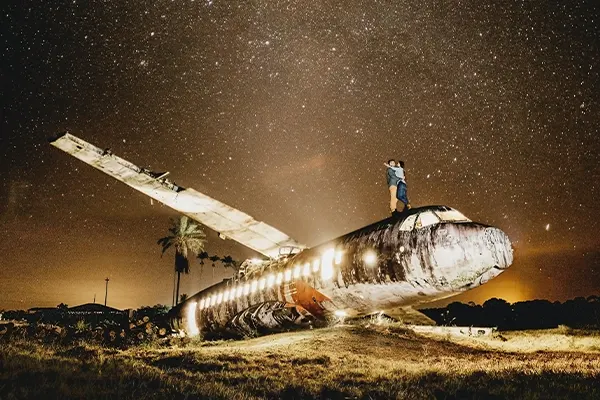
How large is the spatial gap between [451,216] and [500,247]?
79.7 inches

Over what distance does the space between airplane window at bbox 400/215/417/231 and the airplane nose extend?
2.47 meters

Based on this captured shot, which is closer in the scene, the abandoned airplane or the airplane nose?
the airplane nose

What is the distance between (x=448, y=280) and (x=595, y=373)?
4711 mm

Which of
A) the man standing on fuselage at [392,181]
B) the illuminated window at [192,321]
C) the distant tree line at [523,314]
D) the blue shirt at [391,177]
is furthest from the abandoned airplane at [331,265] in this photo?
the distant tree line at [523,314]

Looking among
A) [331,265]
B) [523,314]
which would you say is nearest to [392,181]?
[331,265]

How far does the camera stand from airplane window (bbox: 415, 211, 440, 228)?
539 inches

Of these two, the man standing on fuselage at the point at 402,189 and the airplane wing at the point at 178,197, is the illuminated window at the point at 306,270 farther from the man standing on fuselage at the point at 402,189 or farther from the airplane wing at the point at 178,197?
the airplane wing at the point at 178,197

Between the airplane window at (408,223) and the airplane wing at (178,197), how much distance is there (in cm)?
1269

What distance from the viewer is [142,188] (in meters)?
28.4

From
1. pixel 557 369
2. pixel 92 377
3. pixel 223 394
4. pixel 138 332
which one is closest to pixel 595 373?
pixel 557 369

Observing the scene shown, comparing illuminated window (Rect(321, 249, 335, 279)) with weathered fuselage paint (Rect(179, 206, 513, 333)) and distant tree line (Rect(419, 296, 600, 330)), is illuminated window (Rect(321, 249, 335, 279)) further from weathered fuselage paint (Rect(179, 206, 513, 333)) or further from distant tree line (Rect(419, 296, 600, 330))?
distant tree line (Rect(419, 296, 600, 330))

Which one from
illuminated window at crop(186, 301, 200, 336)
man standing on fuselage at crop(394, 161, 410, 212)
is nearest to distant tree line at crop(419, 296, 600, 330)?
illuminated window at crop(186, 301, 200, 336)

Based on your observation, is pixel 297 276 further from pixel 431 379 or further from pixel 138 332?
pixel 138 332

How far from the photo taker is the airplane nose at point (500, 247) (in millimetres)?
12046
